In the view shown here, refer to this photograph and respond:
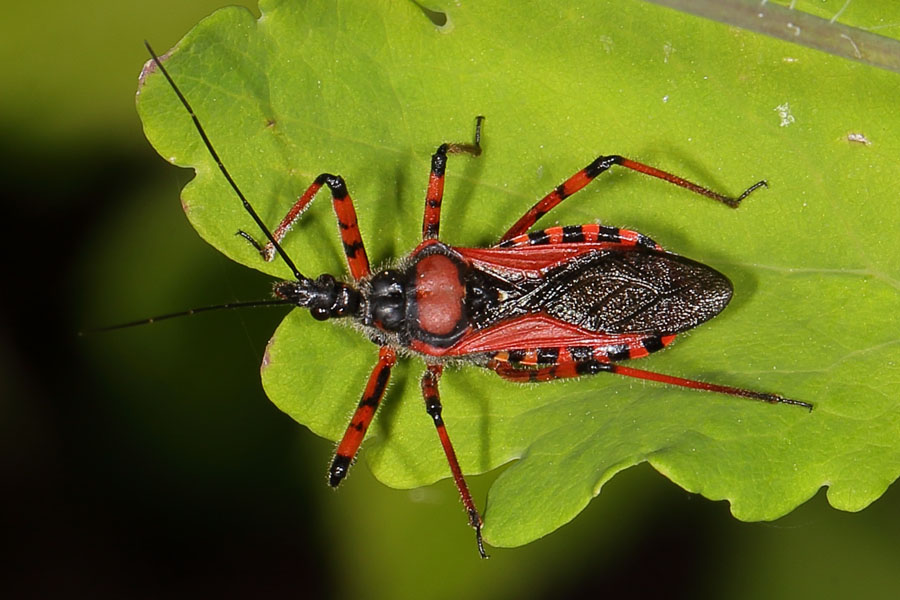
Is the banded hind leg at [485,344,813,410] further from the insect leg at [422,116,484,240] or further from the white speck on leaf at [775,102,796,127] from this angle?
the white speck on leaf at [775,102,796,127]

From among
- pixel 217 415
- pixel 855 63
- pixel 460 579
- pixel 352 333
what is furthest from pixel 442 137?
pixel 460 579

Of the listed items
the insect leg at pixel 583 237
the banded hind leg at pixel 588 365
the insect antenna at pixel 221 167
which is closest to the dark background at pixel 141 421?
the banded hind leg at pixel 588 365

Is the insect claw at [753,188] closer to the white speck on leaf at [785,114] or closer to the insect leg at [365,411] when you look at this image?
the white speck on leaf at [785,114]

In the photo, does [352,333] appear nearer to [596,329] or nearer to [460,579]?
[596,329]

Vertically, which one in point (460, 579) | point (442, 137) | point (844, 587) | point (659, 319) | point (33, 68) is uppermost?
point (442, 137)

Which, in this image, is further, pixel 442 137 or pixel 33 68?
pixel 33 68

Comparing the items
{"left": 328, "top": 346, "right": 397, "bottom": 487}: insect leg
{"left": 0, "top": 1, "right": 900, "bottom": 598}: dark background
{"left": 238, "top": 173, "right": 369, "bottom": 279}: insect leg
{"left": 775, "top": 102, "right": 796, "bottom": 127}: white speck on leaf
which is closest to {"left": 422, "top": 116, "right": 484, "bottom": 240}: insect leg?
{"left": 238, "top": 173, "right": 369, "bottom": 279}: insect leg

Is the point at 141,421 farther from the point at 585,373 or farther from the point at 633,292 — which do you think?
the point at 633,292
